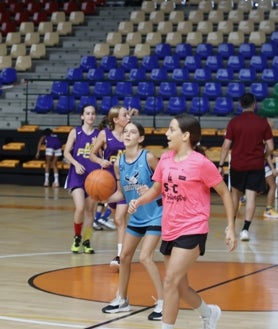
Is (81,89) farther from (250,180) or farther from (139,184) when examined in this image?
(139,184)

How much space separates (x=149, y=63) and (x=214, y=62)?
6.31 feet

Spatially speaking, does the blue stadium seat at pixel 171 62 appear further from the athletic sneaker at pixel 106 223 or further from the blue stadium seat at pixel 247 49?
the athletic sneaker at pixel 106 223

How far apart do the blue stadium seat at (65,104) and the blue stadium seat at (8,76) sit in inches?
89.7

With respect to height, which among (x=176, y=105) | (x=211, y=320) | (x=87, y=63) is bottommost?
(x=211, y=320)

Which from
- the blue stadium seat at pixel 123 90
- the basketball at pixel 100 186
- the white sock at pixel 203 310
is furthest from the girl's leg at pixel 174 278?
the blue stadium seat at pixel 123 90

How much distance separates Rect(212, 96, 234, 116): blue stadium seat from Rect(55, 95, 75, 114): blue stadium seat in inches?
158

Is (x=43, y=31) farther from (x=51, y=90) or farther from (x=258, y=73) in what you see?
(x=258, y=73)

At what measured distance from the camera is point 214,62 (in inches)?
968

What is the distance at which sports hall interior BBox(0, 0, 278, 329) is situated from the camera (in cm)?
1241

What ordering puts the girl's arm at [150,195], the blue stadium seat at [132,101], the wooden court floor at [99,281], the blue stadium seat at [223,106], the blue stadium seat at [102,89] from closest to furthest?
the girl's arm at [150,195] < the wooden court floor at [99,281] < the blue stadium seat at [223,106] < the blue stadium seat at [132,101] < the blue stadium seat at [102,89]

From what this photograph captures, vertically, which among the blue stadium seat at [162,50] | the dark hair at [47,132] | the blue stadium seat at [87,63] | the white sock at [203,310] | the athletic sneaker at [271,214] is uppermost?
the blue stadium seat at [162,50]

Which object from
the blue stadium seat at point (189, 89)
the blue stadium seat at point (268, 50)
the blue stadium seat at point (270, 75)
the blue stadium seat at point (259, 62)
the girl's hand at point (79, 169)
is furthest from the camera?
the blue stadium seat at point (268, 50)

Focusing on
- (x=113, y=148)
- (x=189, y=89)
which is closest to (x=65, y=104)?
(x=189, y=89)

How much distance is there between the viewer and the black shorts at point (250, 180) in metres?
12.6
